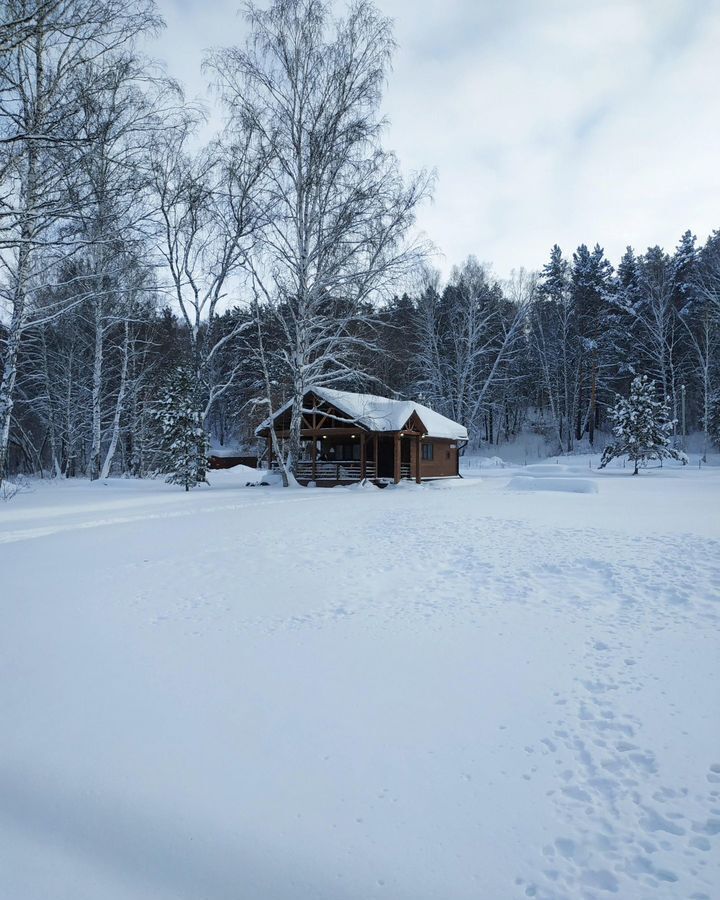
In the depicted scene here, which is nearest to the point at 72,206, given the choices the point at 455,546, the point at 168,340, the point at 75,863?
the point at 455,546

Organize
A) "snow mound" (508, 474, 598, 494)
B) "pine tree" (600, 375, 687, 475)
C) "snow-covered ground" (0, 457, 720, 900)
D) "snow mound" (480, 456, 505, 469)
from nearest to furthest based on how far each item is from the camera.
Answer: "snow-covered ground" (0, 457, 720, 900), "snow mound" (508, 474, 598, 494), "pine tree" (600, 375, 687, 475), "snow mound" (480, 456, 505, 469)

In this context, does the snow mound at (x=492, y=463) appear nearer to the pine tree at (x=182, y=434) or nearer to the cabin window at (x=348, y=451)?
the cabin window at (x=348, y=451)

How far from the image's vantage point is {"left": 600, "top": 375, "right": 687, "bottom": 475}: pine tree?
29.7m

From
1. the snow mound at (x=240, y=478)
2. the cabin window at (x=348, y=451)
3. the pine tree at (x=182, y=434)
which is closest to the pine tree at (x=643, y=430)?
the cabin window at (x=348, y=451)

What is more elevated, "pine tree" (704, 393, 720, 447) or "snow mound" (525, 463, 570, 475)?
"pine tree" (704, 393, 720, 447)

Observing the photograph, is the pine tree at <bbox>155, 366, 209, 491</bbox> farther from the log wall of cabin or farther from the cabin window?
the log wall of cabin

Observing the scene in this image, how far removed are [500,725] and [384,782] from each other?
3.07ft

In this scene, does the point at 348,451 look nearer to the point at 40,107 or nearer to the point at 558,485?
the point at 558,485

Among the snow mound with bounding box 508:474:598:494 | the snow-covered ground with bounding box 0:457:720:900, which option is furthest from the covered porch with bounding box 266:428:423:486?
the snow-covered ground with bounding box 0:457:720:900

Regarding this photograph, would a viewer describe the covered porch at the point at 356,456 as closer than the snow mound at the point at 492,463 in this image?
Yes

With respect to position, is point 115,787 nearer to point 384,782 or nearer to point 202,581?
point 384,782

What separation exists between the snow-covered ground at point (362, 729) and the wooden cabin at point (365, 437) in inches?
607

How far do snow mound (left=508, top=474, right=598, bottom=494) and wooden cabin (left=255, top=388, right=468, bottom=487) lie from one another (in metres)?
5.07

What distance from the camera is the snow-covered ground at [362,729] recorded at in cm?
230
